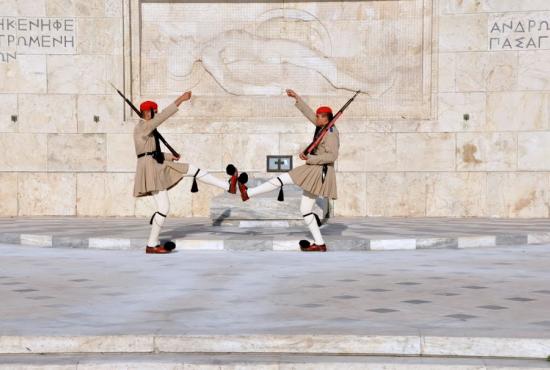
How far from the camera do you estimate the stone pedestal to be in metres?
14.2

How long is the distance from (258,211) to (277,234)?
4.34 feet

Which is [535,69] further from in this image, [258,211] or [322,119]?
[322,119]

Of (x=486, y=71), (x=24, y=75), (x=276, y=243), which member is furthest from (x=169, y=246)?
(x=486, y=71)

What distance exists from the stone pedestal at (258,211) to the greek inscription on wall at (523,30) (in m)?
5.62

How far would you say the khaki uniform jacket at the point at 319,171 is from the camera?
11.2 m

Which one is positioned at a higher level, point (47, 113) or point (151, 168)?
point (47, 113)

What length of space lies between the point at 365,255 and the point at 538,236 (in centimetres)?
315

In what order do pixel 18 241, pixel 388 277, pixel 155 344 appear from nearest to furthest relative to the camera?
pixel 155 344 → pixel 388 277 → pixel 18 241

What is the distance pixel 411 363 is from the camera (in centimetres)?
530

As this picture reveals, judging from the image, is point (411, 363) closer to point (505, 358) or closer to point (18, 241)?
point (505, 358)

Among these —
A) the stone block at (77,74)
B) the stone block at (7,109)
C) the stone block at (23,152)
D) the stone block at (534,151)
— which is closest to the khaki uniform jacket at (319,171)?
the stone block at (534,151)

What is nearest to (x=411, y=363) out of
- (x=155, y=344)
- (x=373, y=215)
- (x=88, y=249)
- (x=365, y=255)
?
(x=155, y=344)

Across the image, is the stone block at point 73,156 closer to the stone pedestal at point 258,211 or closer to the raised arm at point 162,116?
the stone pedestal at point 258,211

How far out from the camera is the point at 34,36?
1783 cm
